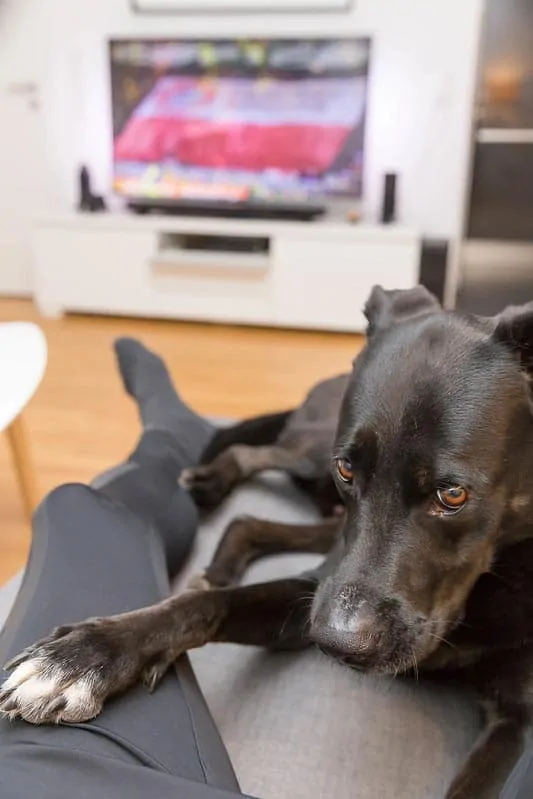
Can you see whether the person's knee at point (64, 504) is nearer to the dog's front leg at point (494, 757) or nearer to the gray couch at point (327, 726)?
the gray couch at point (327, 726)

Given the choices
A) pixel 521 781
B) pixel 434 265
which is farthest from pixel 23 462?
pixel 434 265

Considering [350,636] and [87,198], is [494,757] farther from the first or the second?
[87,198]

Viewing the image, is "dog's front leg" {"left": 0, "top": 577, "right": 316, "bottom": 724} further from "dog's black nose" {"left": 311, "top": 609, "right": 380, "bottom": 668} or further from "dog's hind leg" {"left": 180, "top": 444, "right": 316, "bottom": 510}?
"dog's hind leg" {"left": 180, "top": 444, "right": 316, "bottom": 510}

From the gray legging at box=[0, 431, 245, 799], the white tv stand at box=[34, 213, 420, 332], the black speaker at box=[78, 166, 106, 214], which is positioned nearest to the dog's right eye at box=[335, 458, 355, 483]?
the gray legging at box=[0, 431, 245, 799]

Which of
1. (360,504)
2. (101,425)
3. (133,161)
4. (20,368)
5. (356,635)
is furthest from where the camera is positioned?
(133,161)

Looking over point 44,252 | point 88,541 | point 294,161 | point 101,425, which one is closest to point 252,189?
point 294,161

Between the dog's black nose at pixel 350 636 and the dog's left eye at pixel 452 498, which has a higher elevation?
the dog's left eye at pixel 452 498

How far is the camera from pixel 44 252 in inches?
178

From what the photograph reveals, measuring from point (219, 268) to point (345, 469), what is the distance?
11.1 ft

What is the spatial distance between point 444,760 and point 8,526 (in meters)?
1.46

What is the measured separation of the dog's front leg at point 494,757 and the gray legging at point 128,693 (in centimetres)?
5

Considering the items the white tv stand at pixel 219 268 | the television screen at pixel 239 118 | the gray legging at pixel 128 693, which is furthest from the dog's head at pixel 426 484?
the television screen at pixel 239 118

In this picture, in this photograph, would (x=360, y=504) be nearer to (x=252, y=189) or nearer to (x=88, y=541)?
(x=88, y=541)

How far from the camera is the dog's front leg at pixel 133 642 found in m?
0.91
